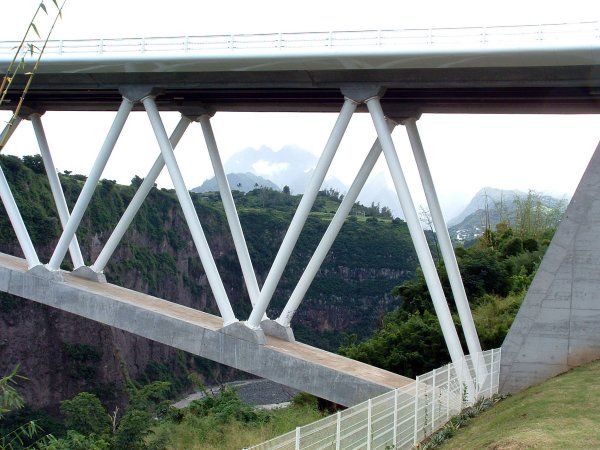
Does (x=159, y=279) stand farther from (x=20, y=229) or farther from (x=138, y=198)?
(x=138, y=198)

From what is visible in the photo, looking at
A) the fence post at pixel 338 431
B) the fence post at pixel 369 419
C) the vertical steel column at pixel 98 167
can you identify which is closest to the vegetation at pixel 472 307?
the vertical steel column at pixel 98 167

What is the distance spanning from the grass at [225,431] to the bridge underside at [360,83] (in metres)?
10.3

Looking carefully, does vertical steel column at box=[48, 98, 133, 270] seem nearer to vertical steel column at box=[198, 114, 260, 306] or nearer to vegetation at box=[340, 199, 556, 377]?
vertical steel column at box=[198, 114, 260, 306]

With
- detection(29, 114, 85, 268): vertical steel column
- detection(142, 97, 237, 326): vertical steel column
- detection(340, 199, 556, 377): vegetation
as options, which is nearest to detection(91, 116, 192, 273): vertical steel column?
detection(142, 97, 237, 326): vertical steel column

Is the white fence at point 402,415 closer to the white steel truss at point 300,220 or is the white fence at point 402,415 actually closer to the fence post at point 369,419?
the fence post at point 369,419

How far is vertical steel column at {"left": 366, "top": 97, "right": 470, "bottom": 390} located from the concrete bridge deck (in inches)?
62.0

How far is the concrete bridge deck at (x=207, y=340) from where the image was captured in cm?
1691

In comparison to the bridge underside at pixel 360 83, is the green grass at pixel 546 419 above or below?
below

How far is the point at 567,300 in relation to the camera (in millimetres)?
15781

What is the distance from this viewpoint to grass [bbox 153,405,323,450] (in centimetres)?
2462

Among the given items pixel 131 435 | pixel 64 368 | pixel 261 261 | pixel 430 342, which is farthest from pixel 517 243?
pixel 261 261

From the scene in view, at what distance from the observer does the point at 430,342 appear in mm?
27156

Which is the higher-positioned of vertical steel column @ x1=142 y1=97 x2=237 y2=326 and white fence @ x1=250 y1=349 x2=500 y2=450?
vertical steel column @ x1=142 y1=97 x2=237 y2=326

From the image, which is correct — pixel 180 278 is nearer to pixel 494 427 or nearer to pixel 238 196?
pixel 238 196
